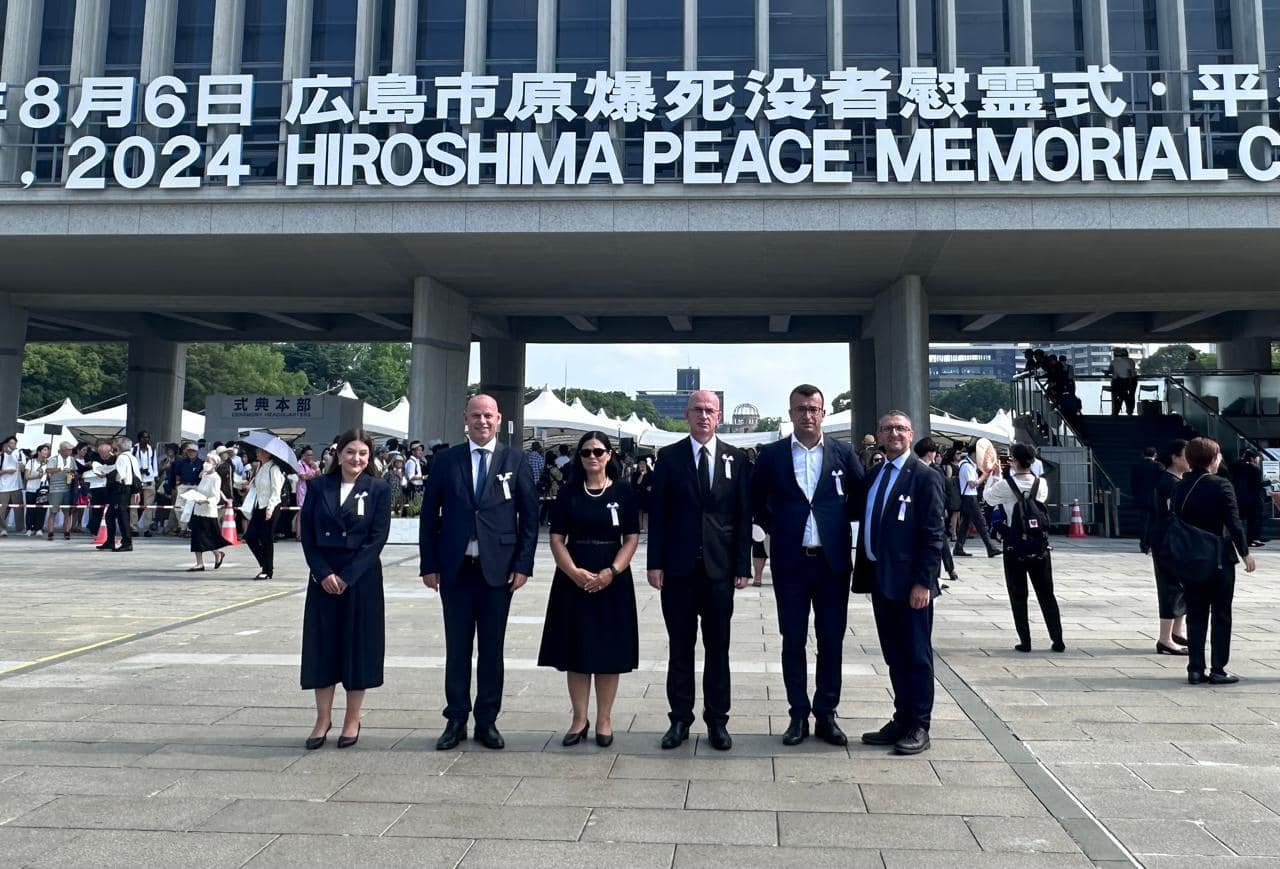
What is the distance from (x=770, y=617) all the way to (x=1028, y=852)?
581 cm

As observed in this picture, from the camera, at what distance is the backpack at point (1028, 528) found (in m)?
A: 7.14

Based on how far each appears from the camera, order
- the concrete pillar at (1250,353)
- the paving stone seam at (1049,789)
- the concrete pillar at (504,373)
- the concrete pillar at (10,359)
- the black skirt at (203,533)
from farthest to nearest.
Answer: the concrete pillar at (504,373) < the concrete pillar at (1250,353) < the concrete pillar at (10,359) < the black skirt at (203,533) < the paving stone seam at (1049,789)

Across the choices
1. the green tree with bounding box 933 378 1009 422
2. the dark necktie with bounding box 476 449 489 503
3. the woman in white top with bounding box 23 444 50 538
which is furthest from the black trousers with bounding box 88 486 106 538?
the green tree with bounding box 933 378 1009 422

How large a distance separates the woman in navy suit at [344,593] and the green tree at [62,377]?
5195 centimetres

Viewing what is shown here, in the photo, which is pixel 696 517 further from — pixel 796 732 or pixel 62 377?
pixel 62 377

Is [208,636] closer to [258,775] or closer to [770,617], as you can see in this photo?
[258,775]

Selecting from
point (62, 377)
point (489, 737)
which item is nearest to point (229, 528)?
point (489, 737)

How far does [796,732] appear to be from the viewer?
15.8ft

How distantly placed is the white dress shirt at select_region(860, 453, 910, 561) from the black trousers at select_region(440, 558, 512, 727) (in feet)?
6.10

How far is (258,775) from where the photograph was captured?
4.27 meters

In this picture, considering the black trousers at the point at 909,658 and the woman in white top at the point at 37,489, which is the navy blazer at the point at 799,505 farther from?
the woman in white top at the point at 37,489

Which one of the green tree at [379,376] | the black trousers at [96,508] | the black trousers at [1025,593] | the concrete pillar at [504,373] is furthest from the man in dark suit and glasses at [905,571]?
the green tree at [379,376]

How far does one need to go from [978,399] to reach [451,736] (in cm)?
11008

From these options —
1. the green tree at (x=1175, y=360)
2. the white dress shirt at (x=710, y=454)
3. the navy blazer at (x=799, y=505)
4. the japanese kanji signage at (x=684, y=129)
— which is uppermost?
the green tree at (x=1175, y=360)
